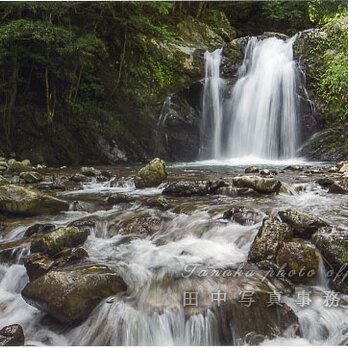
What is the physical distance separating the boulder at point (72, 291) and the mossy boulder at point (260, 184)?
3221mm

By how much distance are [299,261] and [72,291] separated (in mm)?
2076

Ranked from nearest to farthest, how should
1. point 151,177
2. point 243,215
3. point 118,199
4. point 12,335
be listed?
point 12,335 < point 243,215 < point 118,199 < point 151,177

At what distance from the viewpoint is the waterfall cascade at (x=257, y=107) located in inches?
473

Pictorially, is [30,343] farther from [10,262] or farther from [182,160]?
[182,160]

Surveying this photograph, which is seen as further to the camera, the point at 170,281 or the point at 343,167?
the point at 343,167

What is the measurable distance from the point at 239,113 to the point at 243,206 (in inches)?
315

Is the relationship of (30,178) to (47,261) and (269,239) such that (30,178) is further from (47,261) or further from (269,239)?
(269,239)

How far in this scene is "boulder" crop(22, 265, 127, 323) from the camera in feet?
10.9

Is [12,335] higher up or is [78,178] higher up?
[78,178]

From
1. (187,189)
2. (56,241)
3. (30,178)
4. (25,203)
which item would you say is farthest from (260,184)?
(30,178)

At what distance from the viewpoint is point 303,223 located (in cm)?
425

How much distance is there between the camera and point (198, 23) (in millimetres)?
16969

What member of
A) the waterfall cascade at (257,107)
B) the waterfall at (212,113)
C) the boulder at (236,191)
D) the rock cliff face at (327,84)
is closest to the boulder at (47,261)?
the boulder at (236,191)

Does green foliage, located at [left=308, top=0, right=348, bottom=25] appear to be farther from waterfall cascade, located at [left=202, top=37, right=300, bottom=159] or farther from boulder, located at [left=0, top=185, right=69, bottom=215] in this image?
boulder, located at [left=0, top=185, right=69, bottom=215]
